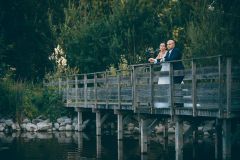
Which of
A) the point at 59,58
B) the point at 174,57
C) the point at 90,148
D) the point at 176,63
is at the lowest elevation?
the point at 90,148

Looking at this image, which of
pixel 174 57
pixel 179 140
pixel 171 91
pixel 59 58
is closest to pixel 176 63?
pixel 174 57

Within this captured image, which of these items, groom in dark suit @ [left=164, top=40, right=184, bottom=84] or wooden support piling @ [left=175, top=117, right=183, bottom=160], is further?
groom in dark suit @ [left=164, top=40, right=184, bottom=84]

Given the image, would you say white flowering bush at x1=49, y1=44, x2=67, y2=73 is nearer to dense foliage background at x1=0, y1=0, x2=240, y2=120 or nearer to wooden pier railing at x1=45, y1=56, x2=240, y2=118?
dense foliage background at x1=0, y1=0, x2=240, y2=120

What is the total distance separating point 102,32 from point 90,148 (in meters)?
14.0

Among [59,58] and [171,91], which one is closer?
[171,91]

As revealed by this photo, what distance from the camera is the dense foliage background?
21344 mm

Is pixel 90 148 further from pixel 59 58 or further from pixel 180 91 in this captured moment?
pixel 59 58

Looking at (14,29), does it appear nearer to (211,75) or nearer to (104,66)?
(104,66)

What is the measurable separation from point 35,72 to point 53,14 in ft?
19.2

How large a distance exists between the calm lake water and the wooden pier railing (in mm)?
1430

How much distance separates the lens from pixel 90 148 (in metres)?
18.3

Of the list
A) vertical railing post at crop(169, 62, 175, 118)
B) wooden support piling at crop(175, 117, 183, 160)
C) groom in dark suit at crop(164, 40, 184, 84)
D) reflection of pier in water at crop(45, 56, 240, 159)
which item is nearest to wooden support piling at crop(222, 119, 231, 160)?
reflection of pier in water at crop(45, 56, 240, 159)

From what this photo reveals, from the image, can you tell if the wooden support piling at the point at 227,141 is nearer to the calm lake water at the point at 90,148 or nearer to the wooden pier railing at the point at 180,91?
the wooden pier railing at the point at 180,91

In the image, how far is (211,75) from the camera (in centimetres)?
1291
